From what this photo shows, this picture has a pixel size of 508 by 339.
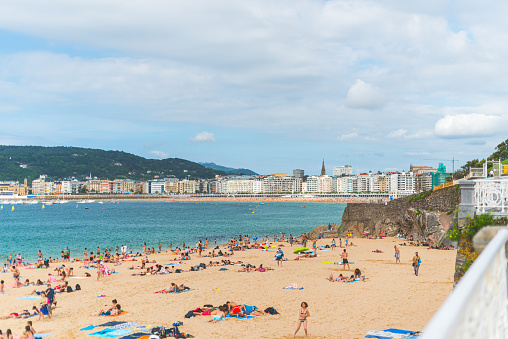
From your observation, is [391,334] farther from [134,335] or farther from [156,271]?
[156,271]

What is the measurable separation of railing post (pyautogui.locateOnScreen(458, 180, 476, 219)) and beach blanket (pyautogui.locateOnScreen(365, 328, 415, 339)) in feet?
12.6

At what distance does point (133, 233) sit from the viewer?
51562 millimetres

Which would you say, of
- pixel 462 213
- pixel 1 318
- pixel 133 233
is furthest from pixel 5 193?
pixel 462 213

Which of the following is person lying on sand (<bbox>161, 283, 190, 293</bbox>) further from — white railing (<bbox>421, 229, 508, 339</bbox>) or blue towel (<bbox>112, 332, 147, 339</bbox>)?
white railing (<bbox>421, 229, 508, 339</bbox>)

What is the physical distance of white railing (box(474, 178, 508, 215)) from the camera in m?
8.54

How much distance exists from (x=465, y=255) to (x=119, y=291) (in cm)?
1490

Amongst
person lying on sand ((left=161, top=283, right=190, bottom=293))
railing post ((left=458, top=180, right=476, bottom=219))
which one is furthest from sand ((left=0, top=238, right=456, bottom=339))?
railing post ((left=458, top=180, right=476, bottom=219))

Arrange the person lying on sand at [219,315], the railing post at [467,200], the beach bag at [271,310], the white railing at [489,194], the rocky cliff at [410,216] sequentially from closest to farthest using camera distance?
the white railing at [489,194] → the railing post at [467,200] → the person lying on sand at [219,315] → the beach bag at [271,310] → the rocky cliff at [410,216]

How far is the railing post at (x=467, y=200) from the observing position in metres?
→ 8.73

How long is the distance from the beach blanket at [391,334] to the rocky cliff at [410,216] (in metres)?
13.0

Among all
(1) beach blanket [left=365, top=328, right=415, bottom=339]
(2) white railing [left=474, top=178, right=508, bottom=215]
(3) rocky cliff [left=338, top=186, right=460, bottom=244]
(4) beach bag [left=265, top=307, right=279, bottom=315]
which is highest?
(2) white railing [left=474, top=178, right=508, bottom=215]

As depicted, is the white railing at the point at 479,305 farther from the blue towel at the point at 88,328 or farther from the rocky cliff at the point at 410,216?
the rocky cliff at the point at 410,216

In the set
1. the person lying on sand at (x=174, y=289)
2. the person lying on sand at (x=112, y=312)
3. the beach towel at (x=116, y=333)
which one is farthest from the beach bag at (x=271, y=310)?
the person lying on sand at (x=174, y=289)

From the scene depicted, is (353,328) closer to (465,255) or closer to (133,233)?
(465,255)
